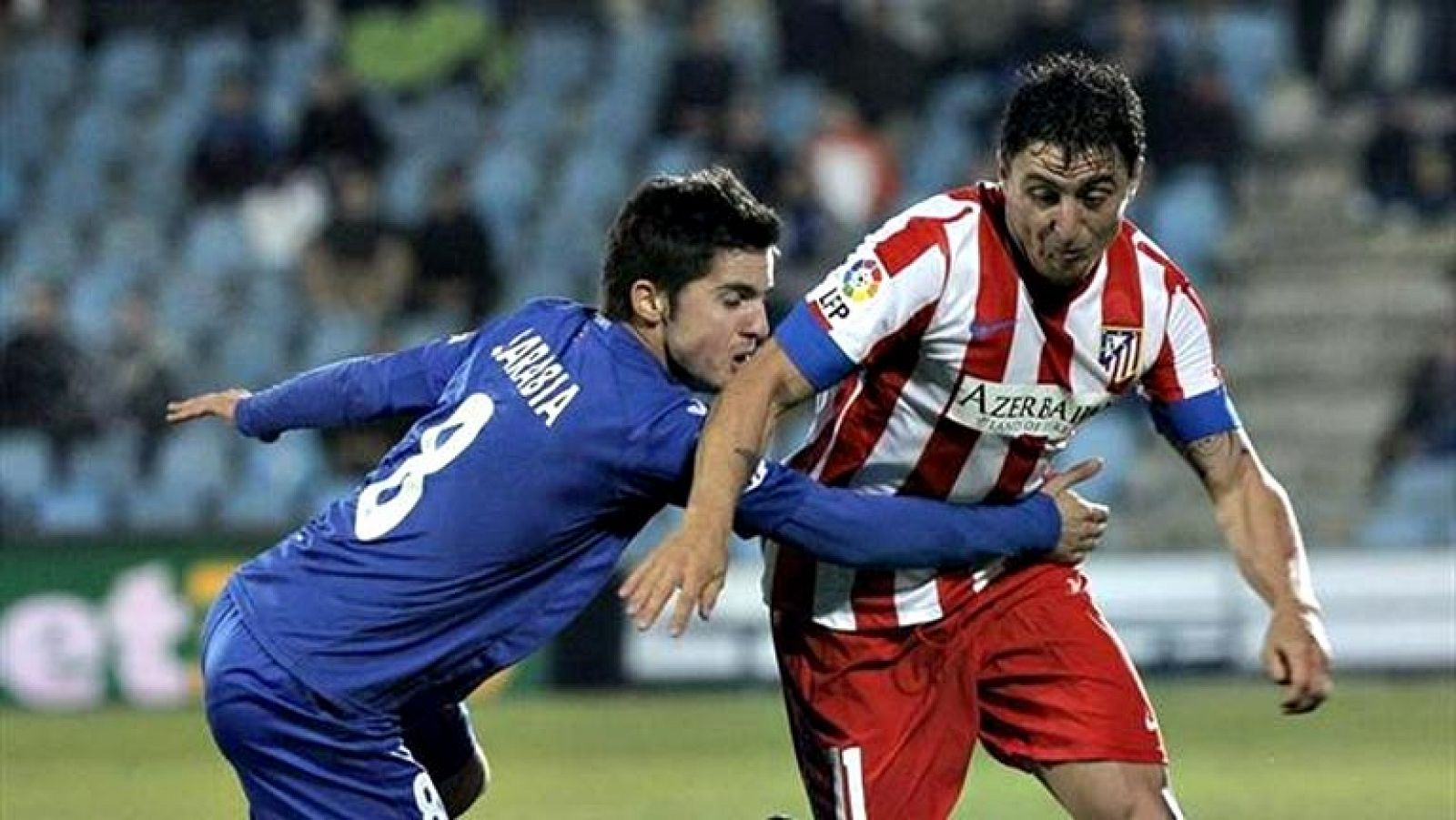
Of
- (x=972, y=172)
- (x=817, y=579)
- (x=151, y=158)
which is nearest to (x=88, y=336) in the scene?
(x=151, y=158)

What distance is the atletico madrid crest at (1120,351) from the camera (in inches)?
243

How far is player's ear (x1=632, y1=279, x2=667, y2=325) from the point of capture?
5797 mm

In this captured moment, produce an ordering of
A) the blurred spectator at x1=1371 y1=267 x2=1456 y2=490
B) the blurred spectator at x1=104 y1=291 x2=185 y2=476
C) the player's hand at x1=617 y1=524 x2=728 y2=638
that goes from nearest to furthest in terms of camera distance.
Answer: the player's hand at x1=617 y1=524 x2=728 y2=638
the blurred spectator at x1=1371 y1=267 x2=1456 y2=490
the blurred spectator at x1=104 y1=291 x2=185 y2=476

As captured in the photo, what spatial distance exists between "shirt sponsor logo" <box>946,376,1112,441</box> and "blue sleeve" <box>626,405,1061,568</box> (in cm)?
26

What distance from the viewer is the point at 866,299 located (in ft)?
19.4

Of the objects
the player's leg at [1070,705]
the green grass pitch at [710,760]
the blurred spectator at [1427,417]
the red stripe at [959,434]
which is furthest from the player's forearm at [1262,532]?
the blurred spectator at [1427,417]

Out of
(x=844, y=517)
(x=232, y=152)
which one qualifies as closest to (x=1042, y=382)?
(x=844, y=517)

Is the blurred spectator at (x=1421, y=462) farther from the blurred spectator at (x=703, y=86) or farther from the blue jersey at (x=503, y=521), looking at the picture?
the blue jersey at (x=503, y=521)

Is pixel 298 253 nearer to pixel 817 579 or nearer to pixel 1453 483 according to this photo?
pixel 1453 483

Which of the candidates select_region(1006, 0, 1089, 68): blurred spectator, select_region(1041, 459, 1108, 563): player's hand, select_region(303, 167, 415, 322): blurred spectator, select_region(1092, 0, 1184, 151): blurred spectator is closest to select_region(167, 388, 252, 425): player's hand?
select_region(1041, 459, 1108, 563): player's hand

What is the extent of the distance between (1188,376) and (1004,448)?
16.1 inches

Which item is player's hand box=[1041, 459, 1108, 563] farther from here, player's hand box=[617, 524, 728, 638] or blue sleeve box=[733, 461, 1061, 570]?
player's hand box=[617, 524, 728, 638]

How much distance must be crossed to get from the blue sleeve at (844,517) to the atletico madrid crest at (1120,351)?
362mm

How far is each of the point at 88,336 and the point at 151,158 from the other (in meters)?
2.52
